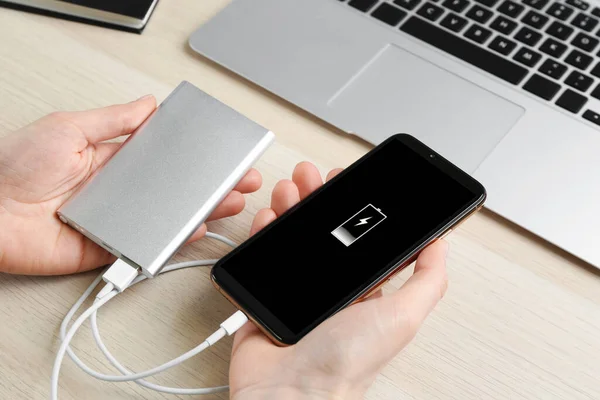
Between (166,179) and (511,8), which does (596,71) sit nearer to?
(511,8)

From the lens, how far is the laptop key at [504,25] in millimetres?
725

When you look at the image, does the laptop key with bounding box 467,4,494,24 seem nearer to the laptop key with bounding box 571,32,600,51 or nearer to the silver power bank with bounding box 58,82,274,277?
the laptop key with bounding box 571,32,600,51

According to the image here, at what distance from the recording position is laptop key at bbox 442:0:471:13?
2.44ft

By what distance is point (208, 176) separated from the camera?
550 mm

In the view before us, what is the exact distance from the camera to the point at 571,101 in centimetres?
67

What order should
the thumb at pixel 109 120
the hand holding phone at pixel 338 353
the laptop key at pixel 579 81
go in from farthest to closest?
the laptop key at pixel 579 81 < the thumb at pixel 109 120 < the hand holding phone at pixel 338 353

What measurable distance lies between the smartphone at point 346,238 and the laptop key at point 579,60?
0.25 meters

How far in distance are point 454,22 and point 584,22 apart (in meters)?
0.15

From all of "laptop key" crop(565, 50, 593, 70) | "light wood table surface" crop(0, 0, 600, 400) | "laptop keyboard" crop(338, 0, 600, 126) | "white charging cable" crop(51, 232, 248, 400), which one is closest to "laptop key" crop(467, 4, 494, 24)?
"laptop keyboard" crop(338, 0, 600, 126)

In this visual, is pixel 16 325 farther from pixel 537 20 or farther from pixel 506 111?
pixel 537 20

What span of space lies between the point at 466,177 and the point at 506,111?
0.16 meters

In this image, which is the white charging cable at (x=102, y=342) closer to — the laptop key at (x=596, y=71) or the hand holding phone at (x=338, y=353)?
the hand holding phone at (x=338, y=353)

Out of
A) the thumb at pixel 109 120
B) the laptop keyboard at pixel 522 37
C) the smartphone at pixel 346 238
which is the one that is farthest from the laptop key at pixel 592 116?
the thumb at pixel 109 120

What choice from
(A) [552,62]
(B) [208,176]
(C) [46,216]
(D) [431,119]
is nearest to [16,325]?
(C) [46,216]
